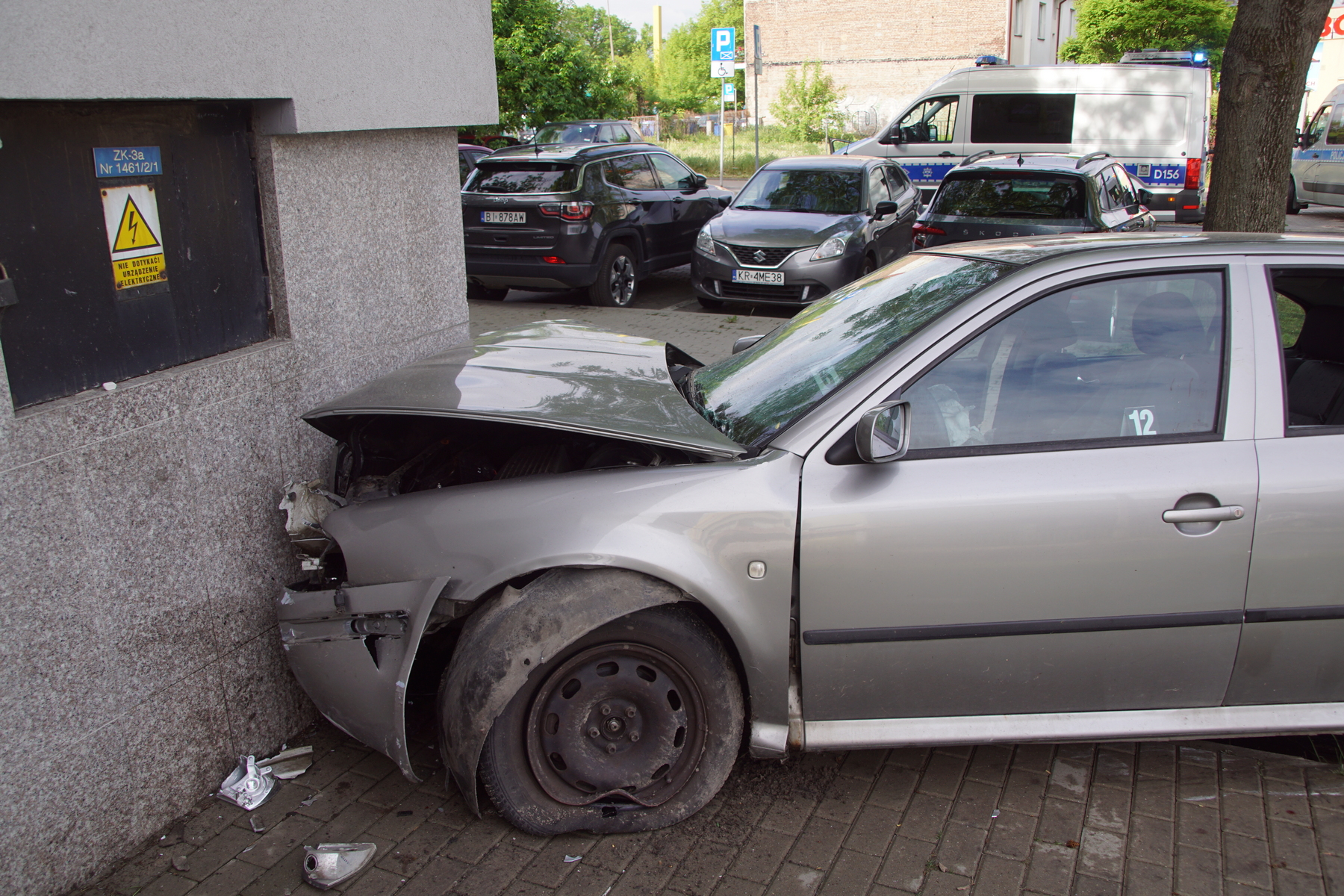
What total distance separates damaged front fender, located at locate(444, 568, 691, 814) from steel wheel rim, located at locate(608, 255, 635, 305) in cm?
884

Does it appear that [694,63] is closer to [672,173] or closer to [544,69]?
[544,69]

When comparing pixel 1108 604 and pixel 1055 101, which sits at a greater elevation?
pixel 1055 101

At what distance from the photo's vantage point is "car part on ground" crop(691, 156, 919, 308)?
10.7 meters

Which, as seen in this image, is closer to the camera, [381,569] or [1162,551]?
[1162,551]

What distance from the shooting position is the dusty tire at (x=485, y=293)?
12125mm

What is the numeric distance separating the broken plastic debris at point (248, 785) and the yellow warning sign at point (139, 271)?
1587mm

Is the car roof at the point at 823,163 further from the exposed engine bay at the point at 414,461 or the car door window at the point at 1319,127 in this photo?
the car door window at the point at 1319,127

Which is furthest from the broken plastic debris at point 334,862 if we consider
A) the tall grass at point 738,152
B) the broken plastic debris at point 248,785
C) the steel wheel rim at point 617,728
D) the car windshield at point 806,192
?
the tall grass at point 738,152

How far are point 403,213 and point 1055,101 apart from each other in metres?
15.9

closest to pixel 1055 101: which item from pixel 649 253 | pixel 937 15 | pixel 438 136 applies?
pixel 649 253

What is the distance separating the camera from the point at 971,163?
1138 centimetres

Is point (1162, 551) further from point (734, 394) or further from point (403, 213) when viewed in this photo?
point (403, 213)

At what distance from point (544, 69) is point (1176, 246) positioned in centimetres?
2390

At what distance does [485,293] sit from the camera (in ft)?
41.2
